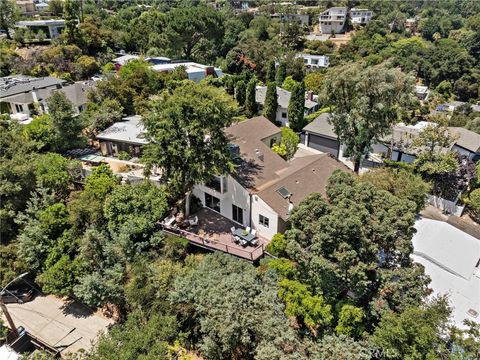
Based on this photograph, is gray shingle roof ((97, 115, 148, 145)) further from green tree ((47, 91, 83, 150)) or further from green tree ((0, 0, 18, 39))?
green tree ((0, 0, 18, 39))

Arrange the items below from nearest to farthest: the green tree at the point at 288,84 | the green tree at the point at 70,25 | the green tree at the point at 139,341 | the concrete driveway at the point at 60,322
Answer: the green tree at the point at 139,341 < the concrete driveway at the point at 60,322 < the green tree at the point at 288,84 < the green tree at the point at 70,25

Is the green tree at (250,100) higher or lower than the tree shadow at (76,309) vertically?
higher

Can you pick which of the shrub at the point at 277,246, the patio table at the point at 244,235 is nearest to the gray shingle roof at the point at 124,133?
the patio table at the point at 244,235

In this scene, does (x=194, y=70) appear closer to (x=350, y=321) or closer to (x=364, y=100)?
(x=364, y=100)

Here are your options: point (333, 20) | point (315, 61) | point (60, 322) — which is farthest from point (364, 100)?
point (333, 20)

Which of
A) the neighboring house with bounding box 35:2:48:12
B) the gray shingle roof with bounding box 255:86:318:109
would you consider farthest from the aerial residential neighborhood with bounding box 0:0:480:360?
the neighboring house with bounding box 35:2:48:12

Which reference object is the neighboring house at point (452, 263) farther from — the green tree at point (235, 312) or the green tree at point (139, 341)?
the green tree at point (139, 341)

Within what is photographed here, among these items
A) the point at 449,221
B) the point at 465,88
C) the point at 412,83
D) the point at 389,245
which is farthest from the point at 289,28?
the point at 389,245
